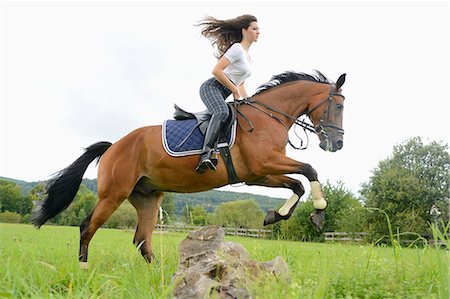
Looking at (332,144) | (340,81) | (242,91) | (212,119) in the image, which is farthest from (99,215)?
(340,81)

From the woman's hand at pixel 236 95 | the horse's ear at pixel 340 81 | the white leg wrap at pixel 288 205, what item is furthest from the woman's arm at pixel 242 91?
the white leg wrap at pixel 288 205

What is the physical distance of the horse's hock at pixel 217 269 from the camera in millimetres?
2934

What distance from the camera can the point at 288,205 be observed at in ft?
17.7

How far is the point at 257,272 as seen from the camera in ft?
11.0

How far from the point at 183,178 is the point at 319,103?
2.21m

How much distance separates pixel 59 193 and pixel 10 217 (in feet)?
187

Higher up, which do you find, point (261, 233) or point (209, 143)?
point (209, 143)

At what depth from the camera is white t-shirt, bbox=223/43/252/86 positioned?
19.0 ft

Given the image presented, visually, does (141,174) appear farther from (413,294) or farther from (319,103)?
(413,294)

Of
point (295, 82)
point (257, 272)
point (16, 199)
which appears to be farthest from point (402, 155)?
point (16, 199)

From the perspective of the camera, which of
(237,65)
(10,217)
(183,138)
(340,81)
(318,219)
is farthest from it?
(10,217)

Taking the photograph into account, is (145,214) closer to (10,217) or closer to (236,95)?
(236,95)

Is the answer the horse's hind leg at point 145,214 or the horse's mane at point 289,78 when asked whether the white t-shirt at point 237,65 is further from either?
the horse's hind leg at point 145,214

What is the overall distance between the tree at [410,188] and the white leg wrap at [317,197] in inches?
948
